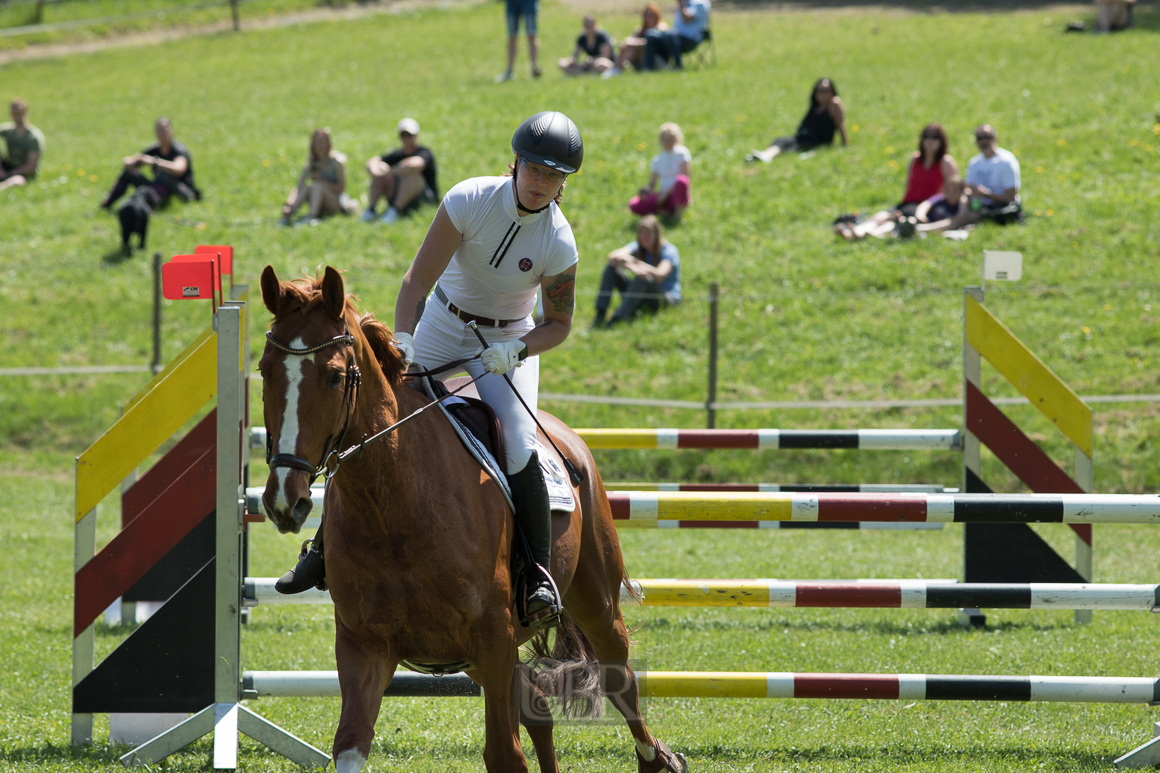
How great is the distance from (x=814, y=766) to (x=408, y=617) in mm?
2287

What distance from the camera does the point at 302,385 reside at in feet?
10.7

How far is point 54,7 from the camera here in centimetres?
3281

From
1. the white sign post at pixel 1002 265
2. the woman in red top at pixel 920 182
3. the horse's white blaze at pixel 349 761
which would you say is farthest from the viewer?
the woman in red top at pixel 920 182

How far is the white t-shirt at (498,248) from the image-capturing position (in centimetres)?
423

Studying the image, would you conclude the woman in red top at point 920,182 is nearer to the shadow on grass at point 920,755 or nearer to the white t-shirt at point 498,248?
the shadow on grass at point 920,755

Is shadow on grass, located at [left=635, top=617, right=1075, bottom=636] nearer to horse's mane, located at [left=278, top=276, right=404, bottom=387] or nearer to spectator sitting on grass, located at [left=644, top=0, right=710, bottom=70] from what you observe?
horse's mane, located at [left=278, top=276, right=404, bottom=387]

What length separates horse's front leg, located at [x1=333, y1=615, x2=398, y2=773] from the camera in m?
3.53

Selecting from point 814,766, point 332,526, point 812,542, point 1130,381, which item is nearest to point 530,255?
point 332,526

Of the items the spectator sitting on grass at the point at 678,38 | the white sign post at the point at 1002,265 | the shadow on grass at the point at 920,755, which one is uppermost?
the spectator sitting on grass at the point at 678,38

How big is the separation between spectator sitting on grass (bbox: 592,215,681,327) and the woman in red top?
9.19 feet

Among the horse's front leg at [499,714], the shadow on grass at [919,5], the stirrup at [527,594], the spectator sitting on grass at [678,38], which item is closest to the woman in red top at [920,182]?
the spectator sitting on grass at [678,38]

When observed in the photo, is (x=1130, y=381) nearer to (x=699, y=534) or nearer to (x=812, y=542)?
(x=812, y=542)

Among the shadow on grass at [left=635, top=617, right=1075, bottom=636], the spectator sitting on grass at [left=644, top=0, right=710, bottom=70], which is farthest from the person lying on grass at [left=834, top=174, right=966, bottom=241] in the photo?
the spectator sitting on grass at [left=644, top=0, right=710, bottom=70]

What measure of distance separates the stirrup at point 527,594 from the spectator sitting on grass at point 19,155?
60.4 feet
